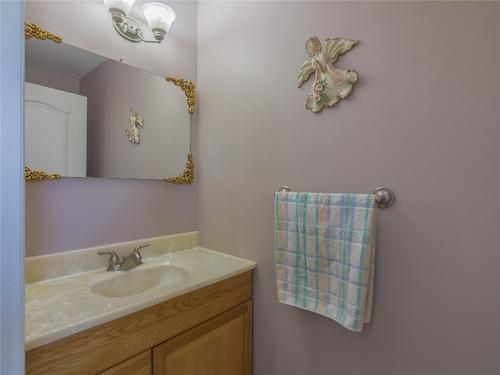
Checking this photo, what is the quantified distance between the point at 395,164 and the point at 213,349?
1.06 metres

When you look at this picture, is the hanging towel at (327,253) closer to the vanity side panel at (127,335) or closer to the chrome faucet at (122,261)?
the vanity side panel at (127,335)

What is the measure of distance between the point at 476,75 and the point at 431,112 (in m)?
0.14

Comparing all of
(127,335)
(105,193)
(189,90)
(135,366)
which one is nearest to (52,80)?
(105,193)

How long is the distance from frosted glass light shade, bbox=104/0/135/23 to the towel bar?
135cm

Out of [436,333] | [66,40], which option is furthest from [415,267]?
[66,40]

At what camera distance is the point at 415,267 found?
881mm

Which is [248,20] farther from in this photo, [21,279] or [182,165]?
[21,279]

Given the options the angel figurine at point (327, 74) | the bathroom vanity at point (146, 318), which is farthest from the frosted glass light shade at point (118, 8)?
the bathroom vanity at point (146, 318)

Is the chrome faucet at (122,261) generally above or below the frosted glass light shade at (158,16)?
below

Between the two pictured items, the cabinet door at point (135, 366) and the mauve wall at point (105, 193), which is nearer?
the cabinet door at point (135, 366)

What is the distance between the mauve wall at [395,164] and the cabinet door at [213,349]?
0.08 metres

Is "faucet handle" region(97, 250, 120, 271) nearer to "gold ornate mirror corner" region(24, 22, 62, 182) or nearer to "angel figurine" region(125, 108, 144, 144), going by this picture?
"gold ornate mirror corner" region(24, 22, 62, 182)

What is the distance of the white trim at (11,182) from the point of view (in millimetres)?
400

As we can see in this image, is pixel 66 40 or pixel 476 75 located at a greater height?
pixel 66 40
